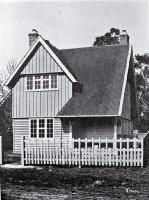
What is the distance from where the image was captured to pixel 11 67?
1511 inches

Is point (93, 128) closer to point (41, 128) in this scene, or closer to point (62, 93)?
point (62, 93)

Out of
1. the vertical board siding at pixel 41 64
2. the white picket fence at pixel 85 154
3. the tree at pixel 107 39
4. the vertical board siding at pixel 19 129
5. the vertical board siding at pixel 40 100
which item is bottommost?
the white picket fence at pixel 85 154

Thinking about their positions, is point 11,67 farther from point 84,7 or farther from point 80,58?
point 84,7

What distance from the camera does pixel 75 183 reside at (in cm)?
1153

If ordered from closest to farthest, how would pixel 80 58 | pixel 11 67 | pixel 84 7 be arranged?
1. pixel 84 7
2. pixel 80 58
3. pixel 11 67

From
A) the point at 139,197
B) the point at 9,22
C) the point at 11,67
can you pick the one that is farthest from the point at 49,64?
the point at 11,67

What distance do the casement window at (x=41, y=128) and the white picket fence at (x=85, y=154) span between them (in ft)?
15.4

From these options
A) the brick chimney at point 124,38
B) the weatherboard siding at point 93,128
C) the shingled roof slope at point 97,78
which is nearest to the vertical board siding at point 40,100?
the shingled roof slope at point 97,78

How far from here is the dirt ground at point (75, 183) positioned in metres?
9.52

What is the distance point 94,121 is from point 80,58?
5033mm

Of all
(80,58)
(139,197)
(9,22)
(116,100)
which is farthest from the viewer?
(80,58)

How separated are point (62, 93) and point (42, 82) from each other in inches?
58.9

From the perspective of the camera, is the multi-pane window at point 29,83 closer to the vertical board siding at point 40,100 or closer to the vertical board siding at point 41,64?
the vertical board siding at point 40,100

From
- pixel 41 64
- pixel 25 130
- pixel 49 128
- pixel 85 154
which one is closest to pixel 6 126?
pixel 25 130
